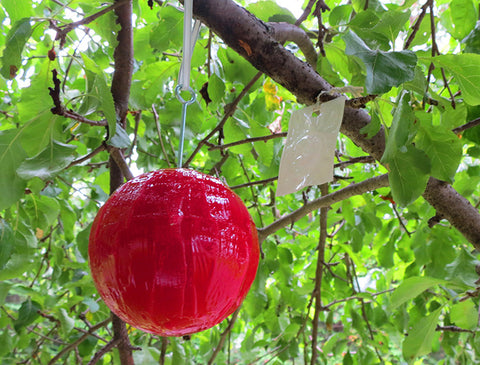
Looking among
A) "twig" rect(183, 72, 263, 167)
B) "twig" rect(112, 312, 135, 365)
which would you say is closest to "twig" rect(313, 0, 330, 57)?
"twig" rect(183, 72, 263, 167)

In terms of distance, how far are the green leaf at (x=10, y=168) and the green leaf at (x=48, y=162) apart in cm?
5

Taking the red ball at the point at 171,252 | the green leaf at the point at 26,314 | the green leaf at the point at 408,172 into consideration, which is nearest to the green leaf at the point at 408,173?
the green leaf at the point at 408,172

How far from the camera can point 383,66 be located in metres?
0.43

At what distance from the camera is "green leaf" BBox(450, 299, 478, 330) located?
3.43 ft

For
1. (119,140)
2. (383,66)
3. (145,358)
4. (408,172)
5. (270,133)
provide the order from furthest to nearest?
(145,358)
(270,133)
(119,140)
(408,172)
(383,66)

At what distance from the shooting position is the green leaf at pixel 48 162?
0.55 meters

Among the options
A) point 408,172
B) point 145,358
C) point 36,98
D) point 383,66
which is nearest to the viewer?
point 383,66

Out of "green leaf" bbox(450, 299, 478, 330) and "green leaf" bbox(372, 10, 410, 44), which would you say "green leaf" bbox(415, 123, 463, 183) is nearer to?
"green leaf" bbox(372, 10, 410, 44)

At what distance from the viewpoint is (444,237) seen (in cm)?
114

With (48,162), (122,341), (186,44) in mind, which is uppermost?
(186,44)

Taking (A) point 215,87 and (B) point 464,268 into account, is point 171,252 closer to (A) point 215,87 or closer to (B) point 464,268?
(A) point 215,87

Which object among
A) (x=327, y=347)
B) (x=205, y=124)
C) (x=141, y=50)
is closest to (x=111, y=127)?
(x=141, y=50)

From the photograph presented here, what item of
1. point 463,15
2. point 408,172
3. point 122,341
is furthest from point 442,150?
point 122,341

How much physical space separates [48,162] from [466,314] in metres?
1.03
